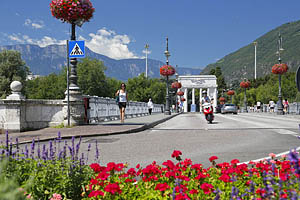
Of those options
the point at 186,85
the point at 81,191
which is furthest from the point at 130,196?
the point at 186,85

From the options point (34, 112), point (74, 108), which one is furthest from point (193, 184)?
point (34, 112)

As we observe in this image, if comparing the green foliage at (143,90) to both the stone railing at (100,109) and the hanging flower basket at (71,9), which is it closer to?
the stone railing at (100,109)

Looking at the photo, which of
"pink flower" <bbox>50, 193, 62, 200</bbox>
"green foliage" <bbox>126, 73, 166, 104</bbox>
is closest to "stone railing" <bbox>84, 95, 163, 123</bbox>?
"pink flower" <bbox>50, 193, 62, 200</bbox>

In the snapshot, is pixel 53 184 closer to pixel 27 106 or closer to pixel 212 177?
pixel 212 177

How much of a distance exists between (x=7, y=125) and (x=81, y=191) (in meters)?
9.97

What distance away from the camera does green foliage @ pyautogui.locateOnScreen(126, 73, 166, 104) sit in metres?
97.9

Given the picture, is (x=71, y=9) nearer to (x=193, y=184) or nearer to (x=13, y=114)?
(x=13, y=114)

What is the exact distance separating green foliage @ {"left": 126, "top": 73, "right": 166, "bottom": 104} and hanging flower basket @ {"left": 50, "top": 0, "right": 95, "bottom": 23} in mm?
84292

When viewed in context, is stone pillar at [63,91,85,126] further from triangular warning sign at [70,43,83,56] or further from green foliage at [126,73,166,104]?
green foliage at [126,73,166,104]

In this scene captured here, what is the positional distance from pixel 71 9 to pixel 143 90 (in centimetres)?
8545

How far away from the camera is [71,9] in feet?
42.0

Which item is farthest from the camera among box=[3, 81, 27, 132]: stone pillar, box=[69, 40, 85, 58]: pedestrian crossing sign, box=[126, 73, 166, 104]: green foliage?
box=[126, 73, 166, 104]: green foliage

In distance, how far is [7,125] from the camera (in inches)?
484

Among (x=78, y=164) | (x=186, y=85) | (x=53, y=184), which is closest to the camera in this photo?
(x=53, y=184)
